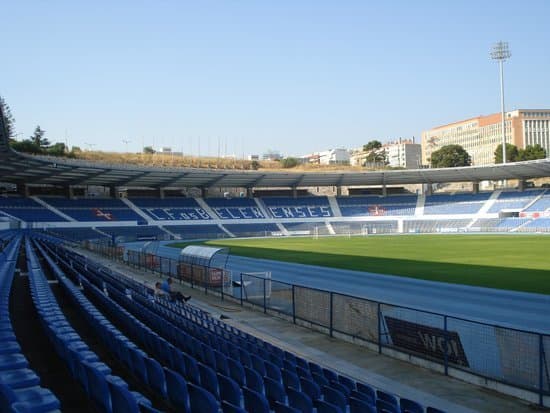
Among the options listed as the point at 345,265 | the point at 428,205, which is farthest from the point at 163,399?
the point at 428,205

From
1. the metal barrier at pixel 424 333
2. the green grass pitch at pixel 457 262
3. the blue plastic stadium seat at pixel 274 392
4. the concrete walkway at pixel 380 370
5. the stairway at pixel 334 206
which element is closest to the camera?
the blue plastic stadium seat at pixel 274 392

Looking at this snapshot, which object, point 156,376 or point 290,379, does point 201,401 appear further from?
point 290,379

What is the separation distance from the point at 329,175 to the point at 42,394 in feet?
238

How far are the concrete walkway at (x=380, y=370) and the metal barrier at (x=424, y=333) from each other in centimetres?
28

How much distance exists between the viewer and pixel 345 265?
102 ft

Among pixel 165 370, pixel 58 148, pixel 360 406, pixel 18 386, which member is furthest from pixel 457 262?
pixel 58 148

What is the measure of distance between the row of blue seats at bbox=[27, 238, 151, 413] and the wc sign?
565 cm

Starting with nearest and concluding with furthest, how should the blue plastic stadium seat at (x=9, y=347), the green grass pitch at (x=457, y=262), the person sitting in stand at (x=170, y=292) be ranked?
1. the blue plastic stadium seat at (x=9, y=347)
2. the person sitting in stand at (x=170, y=292)
3. the green grass pitch at (x=457, y=262)

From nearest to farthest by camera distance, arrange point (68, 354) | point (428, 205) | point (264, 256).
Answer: point (68, 354) < point (264, 256) < point (428, 205)

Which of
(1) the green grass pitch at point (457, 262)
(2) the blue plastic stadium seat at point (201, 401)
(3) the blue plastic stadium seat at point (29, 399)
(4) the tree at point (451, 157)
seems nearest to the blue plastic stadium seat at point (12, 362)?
(3) the blue plastic stadium seat at point (29, 399)

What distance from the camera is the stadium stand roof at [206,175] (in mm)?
55925

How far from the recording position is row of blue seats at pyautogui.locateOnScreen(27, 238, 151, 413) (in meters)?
4.16

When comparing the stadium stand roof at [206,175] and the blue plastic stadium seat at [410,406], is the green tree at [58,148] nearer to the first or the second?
the stadium stand roof at [206,175]

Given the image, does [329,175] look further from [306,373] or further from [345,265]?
[306,373]
